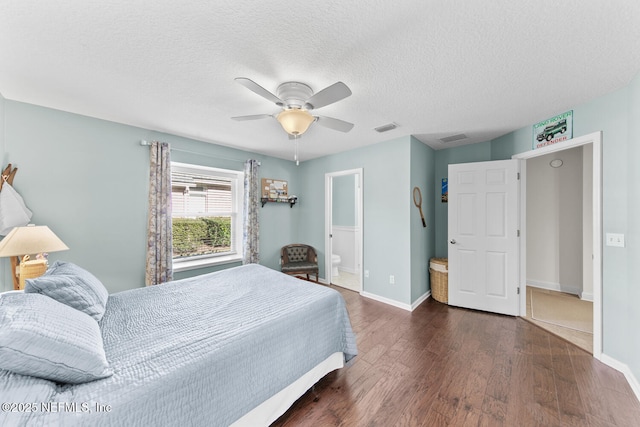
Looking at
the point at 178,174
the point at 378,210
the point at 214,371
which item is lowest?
the point at 214,371

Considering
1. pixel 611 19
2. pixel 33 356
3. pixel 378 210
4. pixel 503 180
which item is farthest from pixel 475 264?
pixel 33 356

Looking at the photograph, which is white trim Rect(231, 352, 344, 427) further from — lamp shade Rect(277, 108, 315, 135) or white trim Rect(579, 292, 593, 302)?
white trim Rect(579, 292, 593, 302)

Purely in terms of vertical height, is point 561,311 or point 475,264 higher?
point 475,264

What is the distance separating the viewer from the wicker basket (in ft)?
11.6

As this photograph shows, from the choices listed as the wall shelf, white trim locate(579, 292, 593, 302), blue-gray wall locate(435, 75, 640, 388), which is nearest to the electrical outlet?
blue-gray wall locate(435, 75, 640, 388)

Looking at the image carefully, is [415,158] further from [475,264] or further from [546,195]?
[546,195]

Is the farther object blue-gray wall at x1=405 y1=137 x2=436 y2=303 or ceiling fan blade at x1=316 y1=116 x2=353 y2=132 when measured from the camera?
blue-gray wall at x1=405 y1=137 x2=436 y2=303

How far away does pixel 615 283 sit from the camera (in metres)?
2.08

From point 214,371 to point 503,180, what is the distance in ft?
12.6

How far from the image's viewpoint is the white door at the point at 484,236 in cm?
308

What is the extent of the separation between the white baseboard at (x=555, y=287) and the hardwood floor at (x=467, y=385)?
73.6 inches

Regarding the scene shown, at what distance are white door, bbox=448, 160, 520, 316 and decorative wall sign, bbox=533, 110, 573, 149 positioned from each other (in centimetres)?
37

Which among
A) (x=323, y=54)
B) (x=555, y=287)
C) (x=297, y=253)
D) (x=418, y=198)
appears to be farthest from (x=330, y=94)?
(x=555, y=287)

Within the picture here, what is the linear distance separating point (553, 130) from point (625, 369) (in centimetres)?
234
